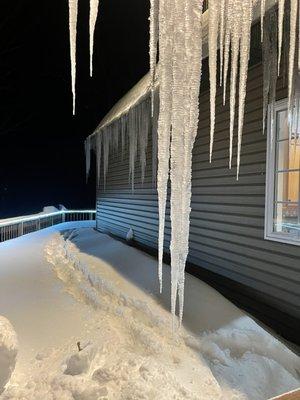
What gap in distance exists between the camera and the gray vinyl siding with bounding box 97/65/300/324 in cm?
380

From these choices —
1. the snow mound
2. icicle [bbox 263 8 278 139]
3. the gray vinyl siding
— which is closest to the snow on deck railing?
the gray vinyl siding

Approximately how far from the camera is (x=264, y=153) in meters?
4.12

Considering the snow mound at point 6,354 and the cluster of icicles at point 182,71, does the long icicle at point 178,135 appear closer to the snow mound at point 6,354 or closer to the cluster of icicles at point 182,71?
the cluster of icicles at point 182,71

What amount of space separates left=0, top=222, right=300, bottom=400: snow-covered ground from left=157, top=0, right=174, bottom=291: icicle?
27.9 inches

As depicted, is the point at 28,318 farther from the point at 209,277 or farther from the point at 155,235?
the point at 155,235

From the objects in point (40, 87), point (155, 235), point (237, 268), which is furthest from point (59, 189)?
point (237, 268)

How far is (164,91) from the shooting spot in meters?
2.89

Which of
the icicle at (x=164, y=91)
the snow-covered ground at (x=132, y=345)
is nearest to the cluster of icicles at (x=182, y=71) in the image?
the icicle at (x=164, y=91)

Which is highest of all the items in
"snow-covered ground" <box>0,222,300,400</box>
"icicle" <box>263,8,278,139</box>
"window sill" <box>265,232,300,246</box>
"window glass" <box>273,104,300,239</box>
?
"icicle" <box>263,8,278,139</box>

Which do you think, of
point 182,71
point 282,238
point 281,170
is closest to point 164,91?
point 182,71

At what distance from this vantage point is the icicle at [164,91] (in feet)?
8.82

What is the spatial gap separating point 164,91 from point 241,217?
222 cm

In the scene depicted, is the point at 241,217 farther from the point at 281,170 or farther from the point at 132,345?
the point at 132,345

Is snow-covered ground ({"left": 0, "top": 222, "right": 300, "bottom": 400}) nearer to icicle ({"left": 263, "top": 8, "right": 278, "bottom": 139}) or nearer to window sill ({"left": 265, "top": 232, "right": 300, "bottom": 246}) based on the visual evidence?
window sill ({"left": 265, "top": 232, "right": 300, "bottom": 246})
